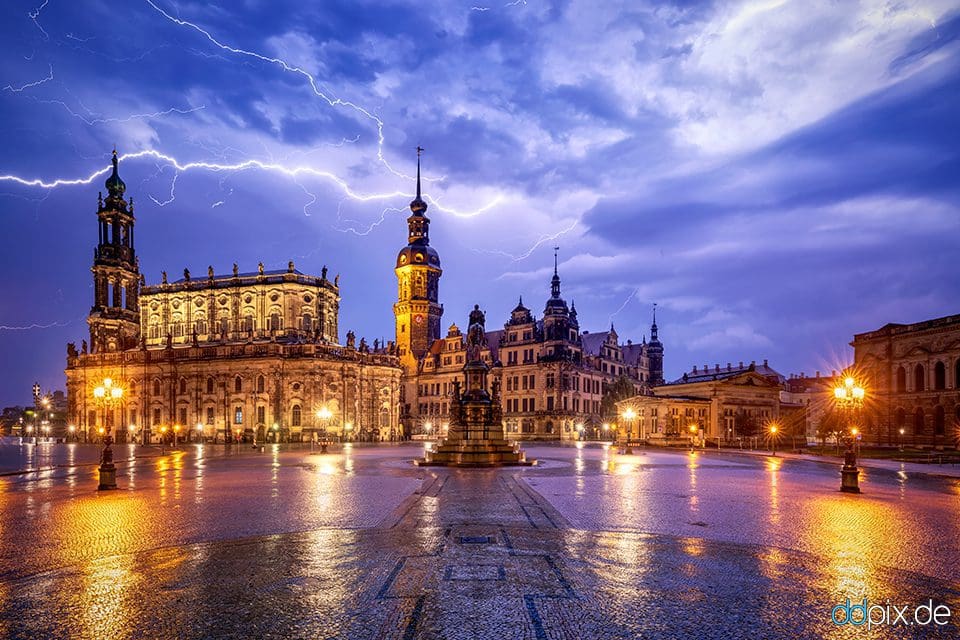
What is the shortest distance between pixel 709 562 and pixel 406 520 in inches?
293

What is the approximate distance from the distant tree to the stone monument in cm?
6856

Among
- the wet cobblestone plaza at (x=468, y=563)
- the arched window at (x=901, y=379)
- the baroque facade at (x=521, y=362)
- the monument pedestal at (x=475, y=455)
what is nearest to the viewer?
the wet cobblestone plaza at (x=468, y=563)

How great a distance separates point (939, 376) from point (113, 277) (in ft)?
374

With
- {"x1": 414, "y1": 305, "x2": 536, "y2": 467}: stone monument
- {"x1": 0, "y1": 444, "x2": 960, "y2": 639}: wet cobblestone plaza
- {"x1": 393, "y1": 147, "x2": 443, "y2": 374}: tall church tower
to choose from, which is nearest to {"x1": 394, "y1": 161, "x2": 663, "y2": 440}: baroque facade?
{"x1": 393, "y1": 147, "x2": 443, "y2": 374}: tall church tower

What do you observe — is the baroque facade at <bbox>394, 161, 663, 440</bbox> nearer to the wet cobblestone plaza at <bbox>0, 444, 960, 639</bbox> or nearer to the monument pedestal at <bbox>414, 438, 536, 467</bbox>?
the monument pedestal at <bbox>414, 438, 536, 467</bbox>

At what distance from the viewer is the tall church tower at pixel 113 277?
101 metres

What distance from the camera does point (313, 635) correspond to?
7.63 metres

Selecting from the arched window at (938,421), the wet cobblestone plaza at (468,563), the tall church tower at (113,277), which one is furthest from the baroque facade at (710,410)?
the tall church tower at (113,277)

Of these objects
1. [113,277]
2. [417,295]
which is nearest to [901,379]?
[417,295]

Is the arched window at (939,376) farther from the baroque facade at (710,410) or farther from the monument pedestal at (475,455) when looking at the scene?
the monument pedestal at (475,455)

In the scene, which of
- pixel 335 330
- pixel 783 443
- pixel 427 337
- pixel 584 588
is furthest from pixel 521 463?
pixel 427 337

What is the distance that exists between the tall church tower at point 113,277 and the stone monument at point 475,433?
8503 cm

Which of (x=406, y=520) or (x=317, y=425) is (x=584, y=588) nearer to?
(x=406, y=520)

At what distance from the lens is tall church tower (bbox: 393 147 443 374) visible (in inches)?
4486
